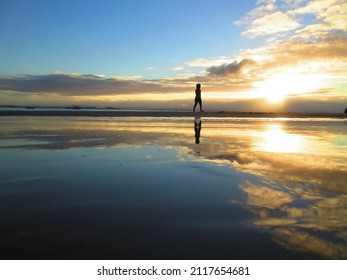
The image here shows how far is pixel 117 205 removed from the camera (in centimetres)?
308

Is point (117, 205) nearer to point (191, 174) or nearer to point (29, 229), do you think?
point (29, 229)

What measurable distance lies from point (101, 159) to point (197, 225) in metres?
3.28

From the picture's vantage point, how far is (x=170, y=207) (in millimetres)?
3045

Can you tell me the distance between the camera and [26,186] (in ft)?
12.2

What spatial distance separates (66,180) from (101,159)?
1489mm

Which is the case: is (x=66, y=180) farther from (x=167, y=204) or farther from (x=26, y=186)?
(x=167, y=204)

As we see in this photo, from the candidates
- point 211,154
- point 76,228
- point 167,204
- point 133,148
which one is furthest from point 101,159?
point 76,228

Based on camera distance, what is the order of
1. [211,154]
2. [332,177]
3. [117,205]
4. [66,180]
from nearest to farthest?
[117,205]
[66,180]
[332,177]
[211,154]

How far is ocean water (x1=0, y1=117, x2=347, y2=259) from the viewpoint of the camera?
2.21m

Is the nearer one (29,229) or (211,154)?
(29,229)

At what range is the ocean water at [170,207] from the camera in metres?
2.21

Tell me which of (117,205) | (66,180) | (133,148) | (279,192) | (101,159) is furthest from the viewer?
(133,148)
